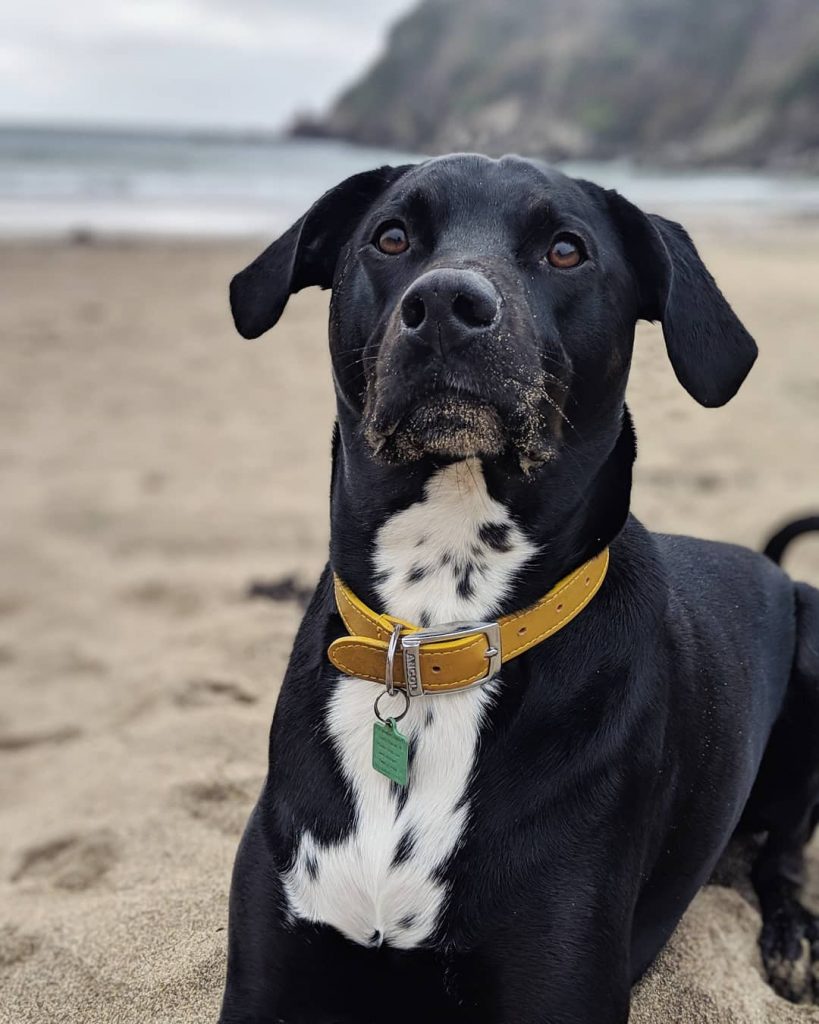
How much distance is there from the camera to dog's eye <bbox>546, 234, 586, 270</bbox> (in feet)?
7.91

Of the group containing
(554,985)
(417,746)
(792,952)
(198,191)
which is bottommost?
(198,191)

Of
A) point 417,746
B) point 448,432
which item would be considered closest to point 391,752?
point 417,746

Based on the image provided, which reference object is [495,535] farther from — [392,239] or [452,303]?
[392,239]

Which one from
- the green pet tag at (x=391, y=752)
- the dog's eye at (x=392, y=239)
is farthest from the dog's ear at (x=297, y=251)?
the green pet tag at (x=391, y=752)

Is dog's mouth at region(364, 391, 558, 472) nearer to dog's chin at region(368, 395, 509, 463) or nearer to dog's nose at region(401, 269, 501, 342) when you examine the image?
dog's chin at region(368, 395, 509, 463)

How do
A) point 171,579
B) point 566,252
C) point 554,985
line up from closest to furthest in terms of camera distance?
point 554,985
point 566,252
point 171,579

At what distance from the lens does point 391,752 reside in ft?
7.40

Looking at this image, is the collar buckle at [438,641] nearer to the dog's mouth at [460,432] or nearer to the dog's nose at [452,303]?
the dog's mouth at [460,432]

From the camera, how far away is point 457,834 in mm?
2236

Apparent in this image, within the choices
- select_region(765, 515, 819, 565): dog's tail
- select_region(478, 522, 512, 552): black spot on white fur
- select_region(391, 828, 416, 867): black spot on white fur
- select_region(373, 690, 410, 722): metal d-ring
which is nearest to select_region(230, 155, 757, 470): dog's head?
select_region(478, 522, 512, 552): black spot on white fur

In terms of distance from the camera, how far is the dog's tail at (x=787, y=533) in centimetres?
370

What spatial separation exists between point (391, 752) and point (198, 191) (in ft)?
79.7

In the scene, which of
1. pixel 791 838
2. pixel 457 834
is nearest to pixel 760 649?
pixel 791 838

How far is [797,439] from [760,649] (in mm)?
4644
